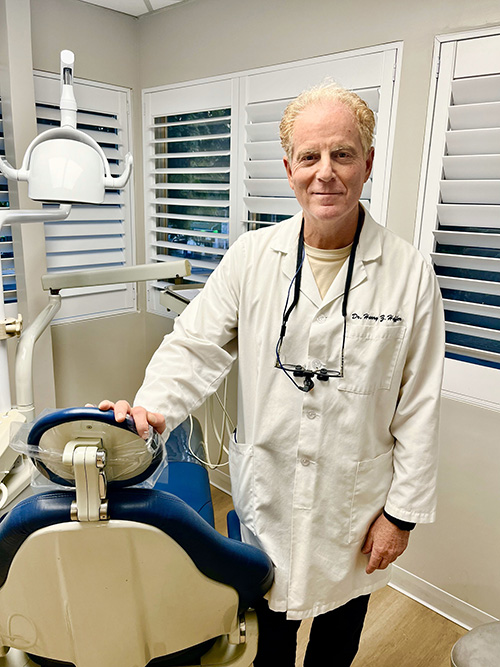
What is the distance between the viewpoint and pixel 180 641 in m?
0.92

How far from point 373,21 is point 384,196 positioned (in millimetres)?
574

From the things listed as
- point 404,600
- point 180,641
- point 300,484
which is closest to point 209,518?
point 300,484

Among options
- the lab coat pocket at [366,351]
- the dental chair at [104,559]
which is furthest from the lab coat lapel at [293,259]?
the dental chair at [104,559]

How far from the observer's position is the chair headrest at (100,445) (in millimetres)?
754

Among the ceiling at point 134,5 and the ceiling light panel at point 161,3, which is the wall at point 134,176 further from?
the ceiling light panel at point 161,3

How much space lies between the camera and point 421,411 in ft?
3.79

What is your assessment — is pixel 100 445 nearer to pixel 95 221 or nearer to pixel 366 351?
pixel 366 351

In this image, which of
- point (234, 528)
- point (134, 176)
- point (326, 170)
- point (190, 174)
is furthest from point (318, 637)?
point (134, 176)

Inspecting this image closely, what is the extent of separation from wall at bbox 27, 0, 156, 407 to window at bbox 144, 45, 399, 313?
0.13 meters

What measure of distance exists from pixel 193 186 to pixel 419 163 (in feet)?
3.78

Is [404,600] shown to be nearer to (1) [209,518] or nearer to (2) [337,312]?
(1) [209,518]

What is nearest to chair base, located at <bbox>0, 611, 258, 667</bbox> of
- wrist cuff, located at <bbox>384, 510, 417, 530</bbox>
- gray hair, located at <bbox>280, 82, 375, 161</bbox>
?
wrist cuff, located at <bbox>384, 510, 417, 530</bbox>

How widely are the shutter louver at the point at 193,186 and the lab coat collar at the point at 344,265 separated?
4.17ft

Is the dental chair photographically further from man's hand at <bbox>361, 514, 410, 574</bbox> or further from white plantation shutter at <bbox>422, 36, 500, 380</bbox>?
white plantation shutter at <bbox>422, 36, 500, 380</bbox>
